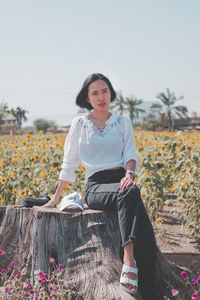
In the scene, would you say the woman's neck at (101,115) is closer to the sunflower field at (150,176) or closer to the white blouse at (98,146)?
the white blouse at (98,146)

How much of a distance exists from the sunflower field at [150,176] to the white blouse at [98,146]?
4.25 feet

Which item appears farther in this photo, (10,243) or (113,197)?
(10,243)

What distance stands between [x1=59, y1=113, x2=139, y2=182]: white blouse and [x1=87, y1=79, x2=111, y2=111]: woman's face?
11cm

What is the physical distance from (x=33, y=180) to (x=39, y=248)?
1915 mm

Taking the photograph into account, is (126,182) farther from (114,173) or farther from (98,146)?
(98,146)

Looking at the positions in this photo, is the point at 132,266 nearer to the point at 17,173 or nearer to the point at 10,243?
the point at 10,243

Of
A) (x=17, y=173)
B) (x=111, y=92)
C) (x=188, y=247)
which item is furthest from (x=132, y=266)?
(x=17, y=173)

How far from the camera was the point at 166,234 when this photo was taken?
14.8ft

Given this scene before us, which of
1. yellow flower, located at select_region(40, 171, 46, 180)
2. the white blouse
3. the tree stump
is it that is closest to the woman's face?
the white blouse

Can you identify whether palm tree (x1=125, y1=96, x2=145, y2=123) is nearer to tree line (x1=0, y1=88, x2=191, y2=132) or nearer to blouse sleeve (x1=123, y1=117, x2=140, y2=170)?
tree line (x1=0, y1=88, x2=191, y2=132)

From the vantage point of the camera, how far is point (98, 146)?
3021 millimetres

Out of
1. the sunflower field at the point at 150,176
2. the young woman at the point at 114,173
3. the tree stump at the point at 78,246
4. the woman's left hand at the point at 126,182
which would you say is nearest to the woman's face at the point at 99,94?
the young woman at the point at 114,173

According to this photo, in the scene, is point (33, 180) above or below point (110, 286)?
above

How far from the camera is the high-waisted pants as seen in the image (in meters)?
2.63
